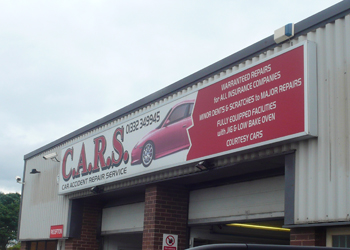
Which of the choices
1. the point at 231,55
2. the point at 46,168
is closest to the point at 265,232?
the point at 231,55

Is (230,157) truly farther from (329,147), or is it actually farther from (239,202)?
(329,147)

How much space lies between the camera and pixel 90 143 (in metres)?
14.3

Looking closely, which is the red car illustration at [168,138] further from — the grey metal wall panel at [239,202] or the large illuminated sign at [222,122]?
the grey metal wall panel at [239,202]

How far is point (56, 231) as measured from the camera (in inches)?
633

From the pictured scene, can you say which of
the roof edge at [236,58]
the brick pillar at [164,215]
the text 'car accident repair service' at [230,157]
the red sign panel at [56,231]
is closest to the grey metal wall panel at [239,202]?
the text 'car accident repair service' at [230,157]

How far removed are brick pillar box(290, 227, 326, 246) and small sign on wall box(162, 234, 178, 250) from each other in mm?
4301

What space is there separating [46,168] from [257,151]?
11143 mm

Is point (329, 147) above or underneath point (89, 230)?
above

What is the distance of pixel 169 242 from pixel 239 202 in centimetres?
213

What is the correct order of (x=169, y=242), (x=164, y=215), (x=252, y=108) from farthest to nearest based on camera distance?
1. (x=164, y=215)
2. (x=169, y=242)
3. (x=252, y=108)

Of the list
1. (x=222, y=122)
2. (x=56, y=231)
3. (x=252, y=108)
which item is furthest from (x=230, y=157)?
(x=56, y=231)

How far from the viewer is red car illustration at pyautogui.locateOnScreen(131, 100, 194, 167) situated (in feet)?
34.0

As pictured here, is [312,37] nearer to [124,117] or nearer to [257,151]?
[257,151]

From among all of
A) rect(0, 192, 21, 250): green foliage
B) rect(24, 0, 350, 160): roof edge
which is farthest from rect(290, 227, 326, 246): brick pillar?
rect(0, 192, 21, 250): green foliage
